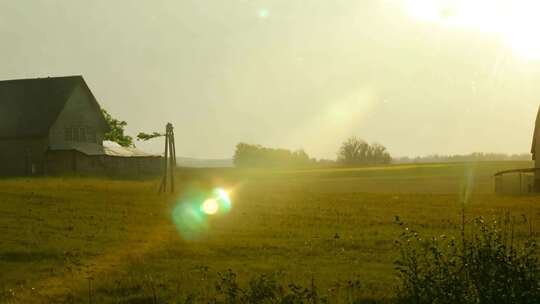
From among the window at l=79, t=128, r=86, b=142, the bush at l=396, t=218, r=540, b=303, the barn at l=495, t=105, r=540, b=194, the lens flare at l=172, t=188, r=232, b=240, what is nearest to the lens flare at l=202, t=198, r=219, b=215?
the lens flare at l=172, t=188, r=232, b=240

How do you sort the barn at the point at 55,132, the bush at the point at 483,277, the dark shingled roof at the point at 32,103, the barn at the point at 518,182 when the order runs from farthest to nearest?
the dark shingled roof at the point at 32,103, the barn at the point at 55,132, the barn at the point at 518,182, the bush at the point at 483,277

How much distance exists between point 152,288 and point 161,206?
16.8 m

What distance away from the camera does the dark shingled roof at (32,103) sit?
58938mm

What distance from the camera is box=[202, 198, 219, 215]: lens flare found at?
93.0ft

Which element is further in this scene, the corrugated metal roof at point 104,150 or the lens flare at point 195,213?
the corrugated metal roof at point 104,150

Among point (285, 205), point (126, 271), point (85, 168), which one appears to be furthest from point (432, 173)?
point (126, 271)

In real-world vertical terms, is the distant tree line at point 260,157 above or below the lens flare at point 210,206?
above

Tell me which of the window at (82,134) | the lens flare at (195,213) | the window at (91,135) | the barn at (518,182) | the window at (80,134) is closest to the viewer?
the lens flare at (195,213)

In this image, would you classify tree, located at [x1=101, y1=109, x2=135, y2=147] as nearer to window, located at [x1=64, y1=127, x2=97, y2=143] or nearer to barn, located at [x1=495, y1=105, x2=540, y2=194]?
window, located at [x1=64, y1=127, x2=97, y2=143]

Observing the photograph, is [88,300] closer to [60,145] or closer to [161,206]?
[161,206]

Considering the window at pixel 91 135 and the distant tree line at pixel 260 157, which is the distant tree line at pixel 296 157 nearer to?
the distant tree line at pixel 260 157

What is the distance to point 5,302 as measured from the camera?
37.7 feet

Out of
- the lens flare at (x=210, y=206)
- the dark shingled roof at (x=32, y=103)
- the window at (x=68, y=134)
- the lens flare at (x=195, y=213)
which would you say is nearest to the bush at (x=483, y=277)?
the lens flare at (x=195, y=213)

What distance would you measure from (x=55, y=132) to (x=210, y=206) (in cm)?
3281
